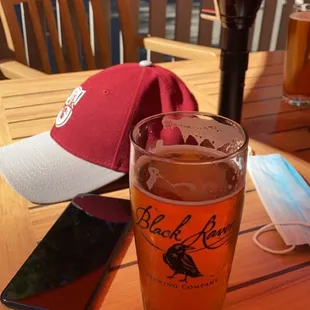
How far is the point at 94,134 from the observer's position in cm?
81

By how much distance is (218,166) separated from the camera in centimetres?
42

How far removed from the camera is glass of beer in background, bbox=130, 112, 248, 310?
1.37 feet

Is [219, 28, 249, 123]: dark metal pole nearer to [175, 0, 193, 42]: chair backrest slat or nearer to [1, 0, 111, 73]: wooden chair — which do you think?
[1, 0, 111, 73]: wooden chair

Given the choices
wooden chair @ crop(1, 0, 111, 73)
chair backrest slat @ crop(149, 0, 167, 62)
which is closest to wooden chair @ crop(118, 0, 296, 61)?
chair backrest slat @ crop(149, 0, 167, 62)

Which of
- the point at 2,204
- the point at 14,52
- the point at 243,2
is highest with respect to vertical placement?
the point at 243,2

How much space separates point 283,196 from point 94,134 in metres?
0.31

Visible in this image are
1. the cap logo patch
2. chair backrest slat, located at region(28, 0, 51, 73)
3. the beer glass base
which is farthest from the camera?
chair backrest slat, located at region(28, 0, 51, 73)

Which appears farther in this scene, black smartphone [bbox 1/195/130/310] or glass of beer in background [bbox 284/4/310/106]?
glass of beer in background [bbox 284/4/310/106]

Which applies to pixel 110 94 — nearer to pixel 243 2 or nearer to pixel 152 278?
pixel 243 2

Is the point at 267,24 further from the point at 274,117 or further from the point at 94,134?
the point at 94,134

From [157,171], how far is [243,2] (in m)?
0.39

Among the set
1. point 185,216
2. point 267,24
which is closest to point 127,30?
point 267,24

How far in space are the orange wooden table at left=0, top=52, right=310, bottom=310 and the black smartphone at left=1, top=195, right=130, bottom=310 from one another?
0.6 inches

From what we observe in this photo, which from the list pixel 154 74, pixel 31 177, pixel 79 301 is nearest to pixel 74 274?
pixel 79 301
